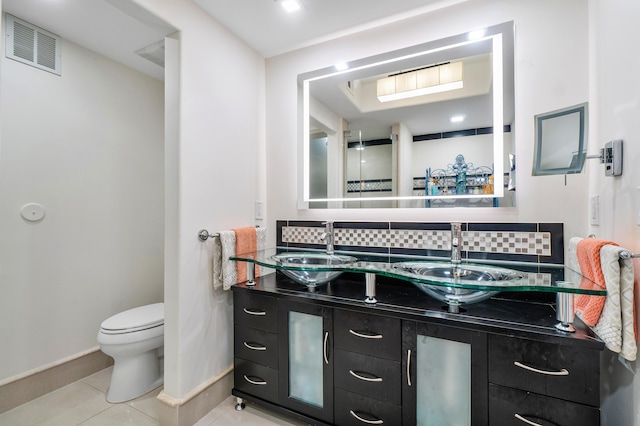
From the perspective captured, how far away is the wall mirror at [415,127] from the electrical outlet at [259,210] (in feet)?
1.01

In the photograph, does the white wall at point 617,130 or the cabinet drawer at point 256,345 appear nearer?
the white wall at point 617,130

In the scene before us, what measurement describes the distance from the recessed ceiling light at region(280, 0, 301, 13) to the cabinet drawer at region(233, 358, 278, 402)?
2.05 m

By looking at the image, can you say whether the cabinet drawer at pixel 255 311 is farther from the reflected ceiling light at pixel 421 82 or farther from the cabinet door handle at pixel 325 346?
the reflected ceiling light at pixel 421 82

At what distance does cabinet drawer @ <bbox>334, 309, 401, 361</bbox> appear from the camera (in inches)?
51.7

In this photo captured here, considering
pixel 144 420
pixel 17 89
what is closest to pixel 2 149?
pixel 17 89

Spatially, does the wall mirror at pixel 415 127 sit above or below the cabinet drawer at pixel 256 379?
above

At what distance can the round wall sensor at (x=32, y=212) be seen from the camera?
1.80m

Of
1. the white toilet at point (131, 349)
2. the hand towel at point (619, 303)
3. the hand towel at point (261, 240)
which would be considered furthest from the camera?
the hand towel at point (261, 240)

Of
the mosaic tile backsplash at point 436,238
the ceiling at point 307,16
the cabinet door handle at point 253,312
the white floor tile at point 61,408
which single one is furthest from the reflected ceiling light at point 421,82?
the white floor tile at point 61,408

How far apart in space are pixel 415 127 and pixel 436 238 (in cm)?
69

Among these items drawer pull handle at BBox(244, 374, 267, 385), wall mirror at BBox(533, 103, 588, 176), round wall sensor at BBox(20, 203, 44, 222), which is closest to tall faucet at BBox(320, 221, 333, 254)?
drawer pull handle at BBox(244, 374, 267, 385)

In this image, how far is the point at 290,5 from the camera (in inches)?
64.5

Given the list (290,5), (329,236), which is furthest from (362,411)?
(290,5)

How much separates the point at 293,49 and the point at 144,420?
2538 millimetres
